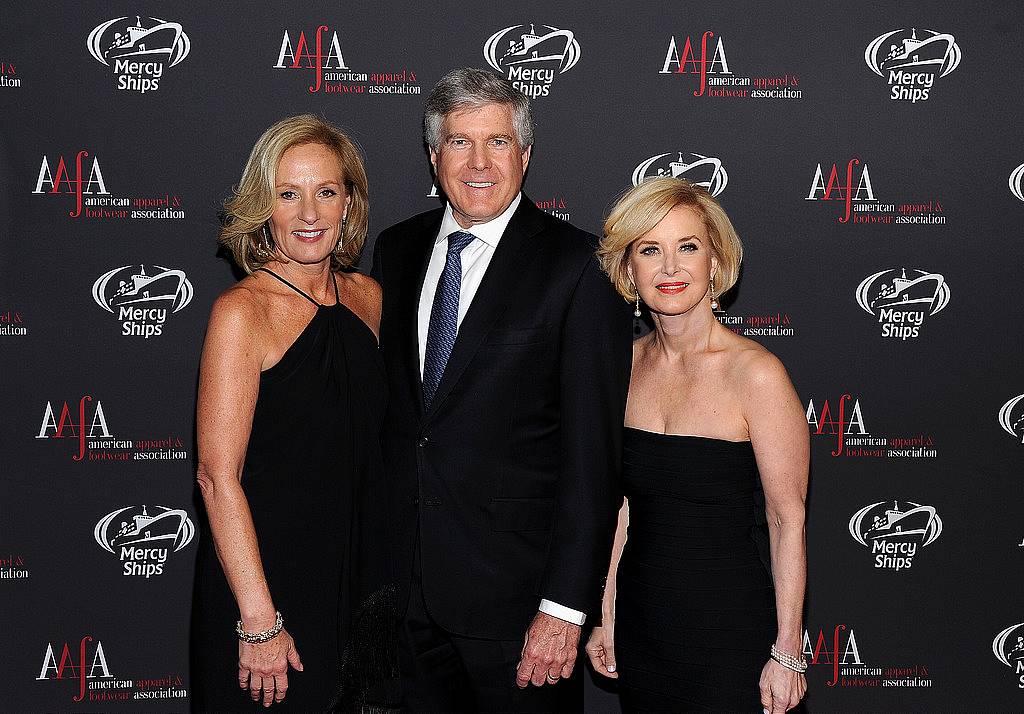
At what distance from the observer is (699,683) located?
215 centimetres

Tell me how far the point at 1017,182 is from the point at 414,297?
221 centimetres

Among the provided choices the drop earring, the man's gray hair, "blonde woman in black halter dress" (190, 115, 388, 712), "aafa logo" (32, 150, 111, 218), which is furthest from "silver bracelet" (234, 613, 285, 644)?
"aafa logo" (32, 150, 111, 218)

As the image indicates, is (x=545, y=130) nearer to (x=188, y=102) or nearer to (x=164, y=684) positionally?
(x=188, y=102)

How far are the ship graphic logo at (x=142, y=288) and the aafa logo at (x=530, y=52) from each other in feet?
4.26

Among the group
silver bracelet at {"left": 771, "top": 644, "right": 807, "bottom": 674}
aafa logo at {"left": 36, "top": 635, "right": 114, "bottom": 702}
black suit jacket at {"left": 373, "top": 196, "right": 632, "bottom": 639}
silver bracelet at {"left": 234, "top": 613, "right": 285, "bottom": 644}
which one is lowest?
aafa logo at {"left": 36, "top": 635, "right": 114, "bottom": 702}

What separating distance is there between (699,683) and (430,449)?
34.0 inches

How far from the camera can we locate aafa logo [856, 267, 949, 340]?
312 cm

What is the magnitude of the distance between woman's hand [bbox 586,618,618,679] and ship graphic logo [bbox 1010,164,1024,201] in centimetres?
209

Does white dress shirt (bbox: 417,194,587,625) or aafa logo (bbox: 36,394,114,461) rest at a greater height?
white dress shirt (bbox: 417,194,587,625)

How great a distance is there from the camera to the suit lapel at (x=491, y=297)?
2.16 metres

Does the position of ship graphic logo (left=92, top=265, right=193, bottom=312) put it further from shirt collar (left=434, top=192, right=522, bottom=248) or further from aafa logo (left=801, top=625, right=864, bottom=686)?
aafa logo (left=801, top=625, right=864, bottom=686)

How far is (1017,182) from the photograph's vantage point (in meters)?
3.11

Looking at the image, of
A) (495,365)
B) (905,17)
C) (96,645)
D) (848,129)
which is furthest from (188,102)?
(905,17)

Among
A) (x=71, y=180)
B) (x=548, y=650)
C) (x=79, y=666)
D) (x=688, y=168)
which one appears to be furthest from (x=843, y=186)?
(x=79, y=666)
